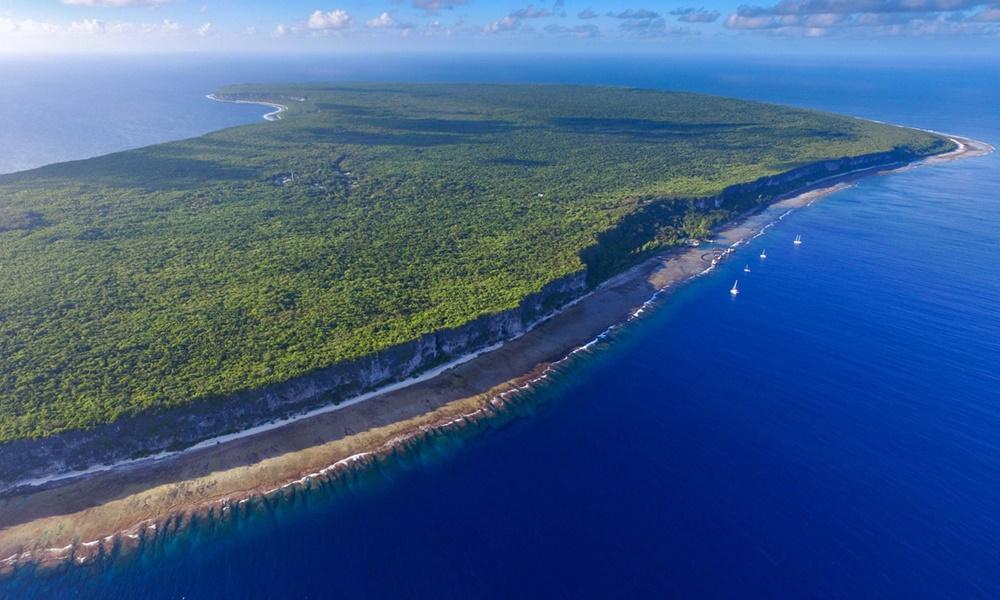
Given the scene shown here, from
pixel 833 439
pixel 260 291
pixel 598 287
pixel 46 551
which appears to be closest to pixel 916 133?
pixel 598 287

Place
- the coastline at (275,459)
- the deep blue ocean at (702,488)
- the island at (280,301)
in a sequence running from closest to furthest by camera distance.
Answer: the deep blue ocean at (702,488), the coastline at (275,459), the island at (280,301)

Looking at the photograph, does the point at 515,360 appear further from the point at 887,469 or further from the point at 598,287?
the point at 887,469

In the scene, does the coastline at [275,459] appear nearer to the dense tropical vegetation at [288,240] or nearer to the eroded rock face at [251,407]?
the eroded rock face at [251,407]

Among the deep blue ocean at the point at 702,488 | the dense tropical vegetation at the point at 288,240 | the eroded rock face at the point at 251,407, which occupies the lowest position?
the deep blue ocean at the point at 702,488

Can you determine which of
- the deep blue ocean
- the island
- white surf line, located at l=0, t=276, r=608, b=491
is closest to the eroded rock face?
the island

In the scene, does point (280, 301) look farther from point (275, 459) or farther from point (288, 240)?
point (288, 240)

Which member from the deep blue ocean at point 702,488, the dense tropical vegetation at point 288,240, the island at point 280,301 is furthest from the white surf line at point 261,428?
the deep blue ocean at point 702,488
